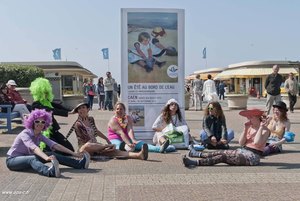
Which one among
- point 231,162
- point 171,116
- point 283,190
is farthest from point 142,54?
point 283,190

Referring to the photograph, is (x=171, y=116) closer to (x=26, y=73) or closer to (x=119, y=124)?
(x=119, y=124)

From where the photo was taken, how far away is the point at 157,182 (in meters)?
6.62

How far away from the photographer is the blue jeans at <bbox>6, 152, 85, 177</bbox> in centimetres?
705

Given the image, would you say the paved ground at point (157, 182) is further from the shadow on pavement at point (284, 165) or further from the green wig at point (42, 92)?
the green wig at point (42, 92)

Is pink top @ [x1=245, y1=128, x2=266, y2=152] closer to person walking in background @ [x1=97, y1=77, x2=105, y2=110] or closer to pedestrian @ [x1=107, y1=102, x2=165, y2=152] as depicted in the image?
pedestrian @ [x1=107, y1=102, x2=165, y2=152]

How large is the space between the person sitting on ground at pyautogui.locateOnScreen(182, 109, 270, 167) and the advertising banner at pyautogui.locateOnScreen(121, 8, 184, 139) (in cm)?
235

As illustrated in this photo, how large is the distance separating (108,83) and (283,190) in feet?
54.7

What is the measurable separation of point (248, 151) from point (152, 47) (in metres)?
3.56

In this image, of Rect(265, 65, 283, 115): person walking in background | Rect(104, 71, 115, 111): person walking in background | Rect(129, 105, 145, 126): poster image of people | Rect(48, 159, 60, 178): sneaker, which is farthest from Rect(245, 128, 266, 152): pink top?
Rect(104, 71, 115, 111): person walking in background

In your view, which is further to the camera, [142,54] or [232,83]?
[232,83]

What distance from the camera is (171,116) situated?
991 cm

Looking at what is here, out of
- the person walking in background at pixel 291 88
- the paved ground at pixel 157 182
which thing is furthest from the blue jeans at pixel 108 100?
the paved ground at pixel 157 182

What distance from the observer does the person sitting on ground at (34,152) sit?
714cm

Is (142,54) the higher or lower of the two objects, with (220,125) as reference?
higher
